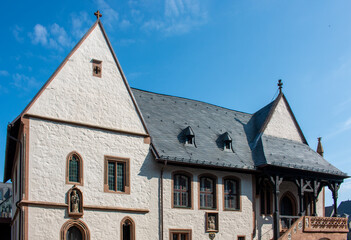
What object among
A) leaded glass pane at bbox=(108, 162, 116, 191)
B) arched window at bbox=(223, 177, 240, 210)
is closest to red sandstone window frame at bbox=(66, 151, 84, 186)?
leaded glass pane at bbox=(108, 162, 116, 191)

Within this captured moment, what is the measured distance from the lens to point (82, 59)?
861 inches

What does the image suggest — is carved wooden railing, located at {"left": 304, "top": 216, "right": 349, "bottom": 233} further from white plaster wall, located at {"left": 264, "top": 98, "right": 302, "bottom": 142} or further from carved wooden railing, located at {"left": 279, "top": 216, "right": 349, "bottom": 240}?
white plaster wall, located at {"left": 264, "top": 98, "right": 302, "bottom": 142}

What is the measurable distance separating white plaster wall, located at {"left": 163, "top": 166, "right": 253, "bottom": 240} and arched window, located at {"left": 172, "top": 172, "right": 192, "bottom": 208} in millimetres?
245

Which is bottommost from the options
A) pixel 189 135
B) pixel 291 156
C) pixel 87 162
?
pixel 87 162

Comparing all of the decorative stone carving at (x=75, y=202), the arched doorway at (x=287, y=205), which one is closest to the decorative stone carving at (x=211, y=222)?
the arched doorway at (x=287, y=205)

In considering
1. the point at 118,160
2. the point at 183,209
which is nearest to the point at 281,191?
the point at 183,209

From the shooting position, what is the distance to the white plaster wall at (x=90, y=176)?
19.1 meters

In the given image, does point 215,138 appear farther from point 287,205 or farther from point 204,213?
point 287,205

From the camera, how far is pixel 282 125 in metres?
29.8

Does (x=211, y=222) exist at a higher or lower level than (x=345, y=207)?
lower

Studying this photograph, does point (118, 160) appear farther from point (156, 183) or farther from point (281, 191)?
point (281, 191)

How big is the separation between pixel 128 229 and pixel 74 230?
261cm

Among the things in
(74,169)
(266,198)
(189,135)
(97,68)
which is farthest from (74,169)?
(266,198)

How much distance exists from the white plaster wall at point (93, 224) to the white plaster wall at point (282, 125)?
10518 mm
